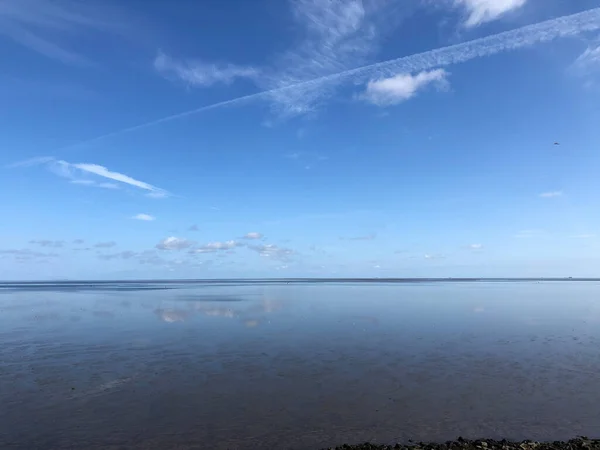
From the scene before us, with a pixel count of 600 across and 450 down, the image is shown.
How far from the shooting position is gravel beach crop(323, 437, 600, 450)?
1110cm

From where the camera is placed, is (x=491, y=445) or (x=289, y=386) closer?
(x=491, y=445)

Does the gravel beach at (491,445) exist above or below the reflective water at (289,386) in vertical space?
below

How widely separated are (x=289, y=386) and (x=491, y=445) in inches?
317

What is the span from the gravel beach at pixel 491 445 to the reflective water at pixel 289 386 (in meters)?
0.84

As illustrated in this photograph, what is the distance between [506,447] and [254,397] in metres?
8.49

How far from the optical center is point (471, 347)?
25062mm

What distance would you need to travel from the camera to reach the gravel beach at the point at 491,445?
11.1 meters

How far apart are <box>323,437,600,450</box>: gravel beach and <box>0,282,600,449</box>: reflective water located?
84 centimetres

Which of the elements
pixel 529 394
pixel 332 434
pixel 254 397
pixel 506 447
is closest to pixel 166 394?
pixel 254 397

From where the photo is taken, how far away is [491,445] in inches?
444

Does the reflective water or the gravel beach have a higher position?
the reflective water

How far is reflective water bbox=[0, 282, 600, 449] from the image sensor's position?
12.7 metres

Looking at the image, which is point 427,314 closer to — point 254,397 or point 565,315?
point 565,315

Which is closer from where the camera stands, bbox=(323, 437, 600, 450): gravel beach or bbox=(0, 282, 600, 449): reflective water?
bbox=(323, 437, 600, 450): gravel beach
